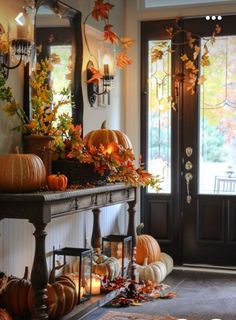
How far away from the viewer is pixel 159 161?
17.7 feet

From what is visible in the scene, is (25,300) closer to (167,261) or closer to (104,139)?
(104,139)

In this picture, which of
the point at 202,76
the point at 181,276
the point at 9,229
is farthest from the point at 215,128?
the point at 9,229

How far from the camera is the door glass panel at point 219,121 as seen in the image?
5168mm

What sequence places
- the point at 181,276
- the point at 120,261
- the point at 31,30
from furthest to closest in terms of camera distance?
the point at 181,276, the point at 120,261, the point at 31,30

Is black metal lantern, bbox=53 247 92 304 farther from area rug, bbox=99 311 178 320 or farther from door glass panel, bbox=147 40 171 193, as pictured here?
door glass panel, bbox=147 40 171 193

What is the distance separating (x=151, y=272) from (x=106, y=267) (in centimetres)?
73

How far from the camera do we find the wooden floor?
3.77 metres

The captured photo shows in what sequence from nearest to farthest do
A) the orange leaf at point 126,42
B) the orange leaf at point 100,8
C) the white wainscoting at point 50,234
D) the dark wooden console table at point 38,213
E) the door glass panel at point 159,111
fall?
the dark wooden console table at point 38,213 → the white wainscoting at point 50,234 → the orange leaf at point 100,8 → the orange leaf at point 126,42 → the door glass panel at point 159,111

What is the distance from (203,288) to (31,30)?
256 cm

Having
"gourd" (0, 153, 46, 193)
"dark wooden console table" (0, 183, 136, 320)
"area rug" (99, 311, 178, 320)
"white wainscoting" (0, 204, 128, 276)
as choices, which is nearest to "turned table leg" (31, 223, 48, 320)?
"dark wooden console table" (0, 183, 136, 320)

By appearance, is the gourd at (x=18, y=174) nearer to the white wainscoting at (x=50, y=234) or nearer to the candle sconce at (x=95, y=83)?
the white wainscoting at (x=50, y=234)

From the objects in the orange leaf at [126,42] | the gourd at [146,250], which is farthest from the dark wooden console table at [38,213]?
the orange leaf at [126,42]

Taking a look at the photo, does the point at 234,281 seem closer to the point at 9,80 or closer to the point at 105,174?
the point at 105,174

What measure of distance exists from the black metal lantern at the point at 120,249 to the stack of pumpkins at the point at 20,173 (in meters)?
1.35
